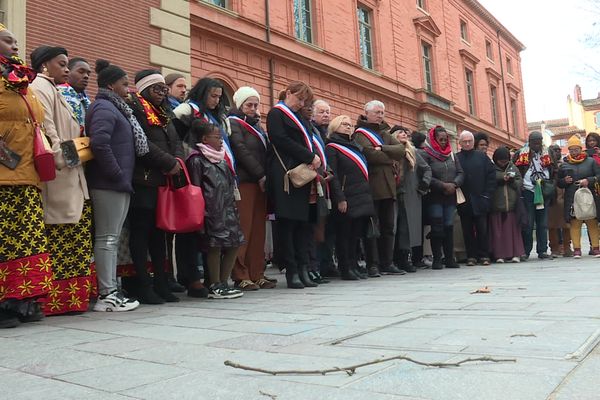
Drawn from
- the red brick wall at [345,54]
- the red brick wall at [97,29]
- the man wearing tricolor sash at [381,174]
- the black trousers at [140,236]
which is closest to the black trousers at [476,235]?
the man wearing tricolor sash at [381,174]

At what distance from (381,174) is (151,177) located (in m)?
2.97

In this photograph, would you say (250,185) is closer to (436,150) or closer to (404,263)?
(404,263)

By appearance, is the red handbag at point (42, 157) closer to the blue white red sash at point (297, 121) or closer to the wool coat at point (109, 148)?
the wool coat at point (109, 148)

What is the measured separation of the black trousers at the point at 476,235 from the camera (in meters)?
8.05

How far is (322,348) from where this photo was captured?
7.97 feet

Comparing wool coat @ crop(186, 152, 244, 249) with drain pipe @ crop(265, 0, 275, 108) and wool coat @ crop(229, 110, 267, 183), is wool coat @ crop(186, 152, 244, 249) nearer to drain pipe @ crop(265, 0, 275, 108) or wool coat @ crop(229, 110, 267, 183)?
wool coat @ crop(229, 110, 267, 183)

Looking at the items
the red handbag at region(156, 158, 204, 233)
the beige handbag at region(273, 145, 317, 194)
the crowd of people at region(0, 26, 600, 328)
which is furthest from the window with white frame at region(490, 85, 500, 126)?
the red handbag at region(156, 158, 204, 233)

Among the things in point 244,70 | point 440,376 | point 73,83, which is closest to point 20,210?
point 73,83

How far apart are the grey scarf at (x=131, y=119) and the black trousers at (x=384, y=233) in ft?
10.0

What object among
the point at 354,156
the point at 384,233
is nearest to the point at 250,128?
the point at 354,156

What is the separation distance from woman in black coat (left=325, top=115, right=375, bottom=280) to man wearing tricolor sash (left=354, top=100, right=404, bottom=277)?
29cm

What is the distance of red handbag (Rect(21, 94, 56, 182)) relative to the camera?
3.50 m

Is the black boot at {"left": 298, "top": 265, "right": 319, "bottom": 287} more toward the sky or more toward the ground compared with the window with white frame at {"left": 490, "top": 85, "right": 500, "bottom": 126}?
more toward the ground

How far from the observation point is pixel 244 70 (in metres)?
14.8
